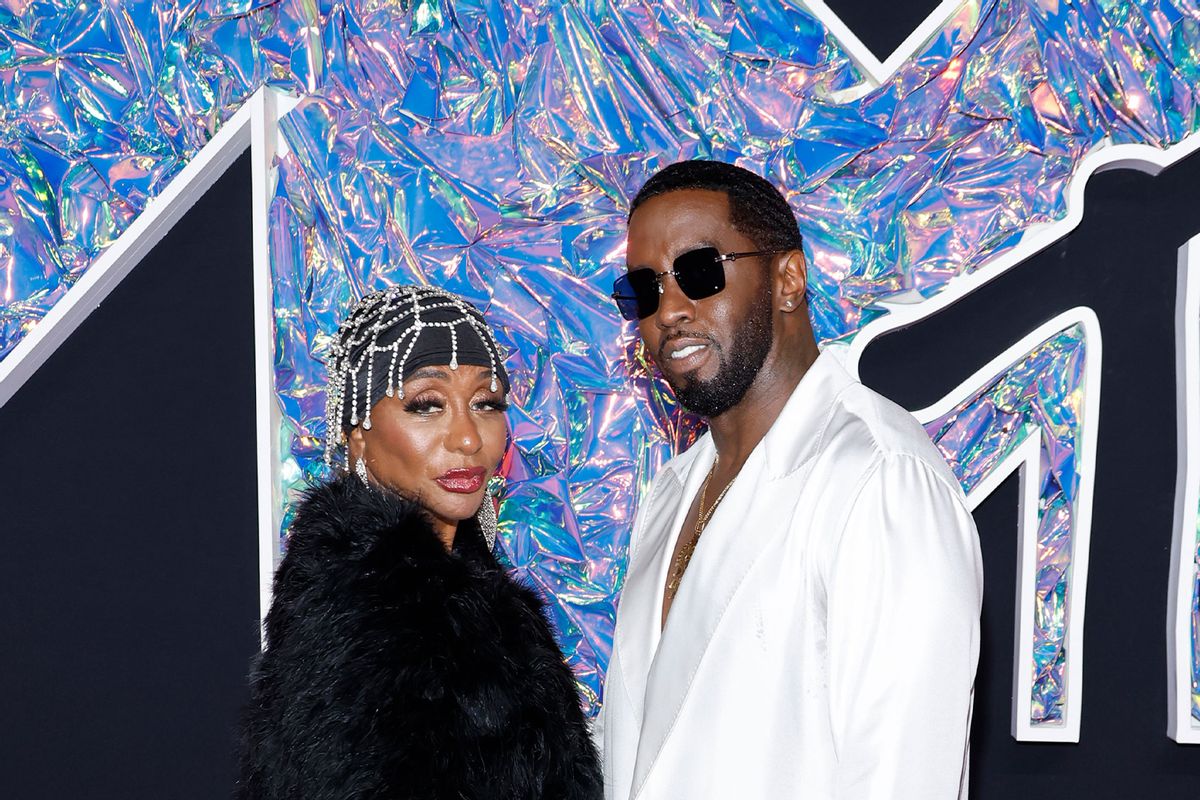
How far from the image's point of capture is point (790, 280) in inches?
86.2

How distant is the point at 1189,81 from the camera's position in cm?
273

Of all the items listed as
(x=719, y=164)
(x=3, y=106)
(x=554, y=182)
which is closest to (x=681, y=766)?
(x=719, y=164)

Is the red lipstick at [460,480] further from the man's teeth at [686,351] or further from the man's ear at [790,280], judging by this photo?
the man's ear at [790,280]

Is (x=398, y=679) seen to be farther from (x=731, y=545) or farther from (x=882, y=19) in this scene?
(x=882, y=19)

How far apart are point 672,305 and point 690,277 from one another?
0.07 m

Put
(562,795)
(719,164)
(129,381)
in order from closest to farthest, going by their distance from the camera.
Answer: (562,795)
(719,164)
(129,381)

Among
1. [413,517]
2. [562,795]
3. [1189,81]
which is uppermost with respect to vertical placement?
[1189,81]

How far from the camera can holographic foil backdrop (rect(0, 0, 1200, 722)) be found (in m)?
2.76

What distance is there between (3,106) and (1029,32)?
259 cm

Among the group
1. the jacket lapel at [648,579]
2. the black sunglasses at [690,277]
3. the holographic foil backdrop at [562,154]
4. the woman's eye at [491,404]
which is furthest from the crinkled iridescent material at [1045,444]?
the woman's eye at [491,404]

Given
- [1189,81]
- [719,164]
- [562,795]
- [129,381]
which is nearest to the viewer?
[562,795]

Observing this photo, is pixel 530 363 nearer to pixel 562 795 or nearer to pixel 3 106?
pixel 562 795

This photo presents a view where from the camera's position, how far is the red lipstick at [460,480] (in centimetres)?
227

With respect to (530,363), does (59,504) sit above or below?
below
